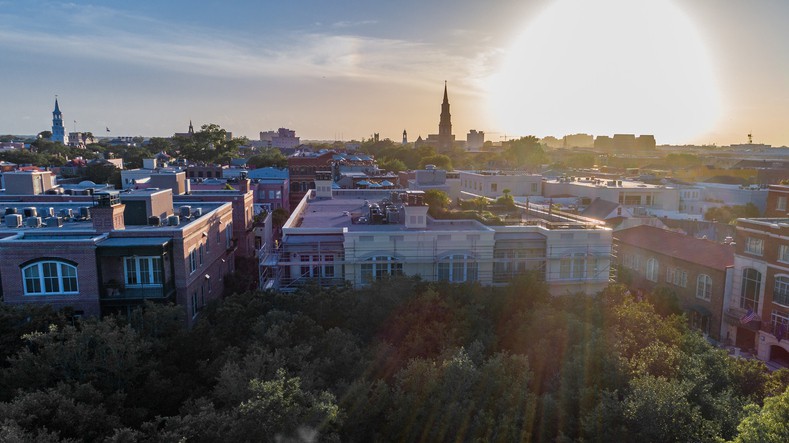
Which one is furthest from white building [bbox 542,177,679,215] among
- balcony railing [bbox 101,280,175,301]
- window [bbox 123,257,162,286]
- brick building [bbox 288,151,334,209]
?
window [bbox 123,257,162,286]

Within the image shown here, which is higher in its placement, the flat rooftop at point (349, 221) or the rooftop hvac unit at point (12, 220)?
the rooftop hvac unit at point (12, 220)

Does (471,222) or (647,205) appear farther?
(647,205)

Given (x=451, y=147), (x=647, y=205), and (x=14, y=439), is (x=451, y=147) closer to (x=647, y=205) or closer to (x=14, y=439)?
(x=647, y=205)

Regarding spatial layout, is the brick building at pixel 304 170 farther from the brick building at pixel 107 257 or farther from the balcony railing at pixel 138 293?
the balcony railing at pixel 138 293

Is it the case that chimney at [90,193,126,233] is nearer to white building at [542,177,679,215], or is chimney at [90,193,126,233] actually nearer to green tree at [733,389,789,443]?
green tree at [733,389,789,443]

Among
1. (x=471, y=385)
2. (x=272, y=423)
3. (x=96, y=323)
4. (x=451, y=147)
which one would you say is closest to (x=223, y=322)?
(x=96, y=323)

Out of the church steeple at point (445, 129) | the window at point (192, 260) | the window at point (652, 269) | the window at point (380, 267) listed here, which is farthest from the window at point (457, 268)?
the church steeple at point (445, 129)
